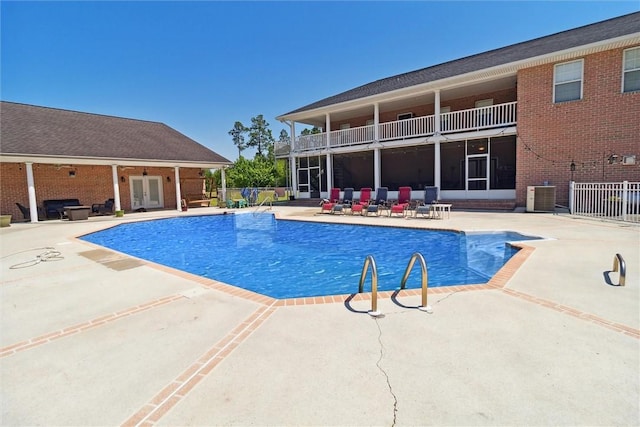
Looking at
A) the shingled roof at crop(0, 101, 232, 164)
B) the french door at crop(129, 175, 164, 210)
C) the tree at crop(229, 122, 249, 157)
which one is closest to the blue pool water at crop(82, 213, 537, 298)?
the shingled roof at crop(0, 101, 232, 164)

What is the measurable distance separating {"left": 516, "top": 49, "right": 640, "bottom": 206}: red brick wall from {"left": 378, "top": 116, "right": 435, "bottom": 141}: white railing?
4.63 m

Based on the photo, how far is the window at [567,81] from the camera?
13.1 m

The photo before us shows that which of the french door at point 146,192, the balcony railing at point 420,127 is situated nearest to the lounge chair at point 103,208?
the french door at point 146,192

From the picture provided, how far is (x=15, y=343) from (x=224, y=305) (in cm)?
218

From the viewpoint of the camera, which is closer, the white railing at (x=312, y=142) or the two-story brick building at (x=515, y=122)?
the two-story brick building at (x=515, y=122)

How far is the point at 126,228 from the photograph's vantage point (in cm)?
1440

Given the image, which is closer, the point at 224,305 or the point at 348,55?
the point at 224,305

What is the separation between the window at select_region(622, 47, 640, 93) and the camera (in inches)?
472

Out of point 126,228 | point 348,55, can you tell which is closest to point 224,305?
point 126,228

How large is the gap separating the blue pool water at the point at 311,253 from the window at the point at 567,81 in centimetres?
869

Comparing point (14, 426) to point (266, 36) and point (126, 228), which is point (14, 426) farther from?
point (266, 36)

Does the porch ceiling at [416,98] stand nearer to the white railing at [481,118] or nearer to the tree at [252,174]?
the white railing at [481,118]

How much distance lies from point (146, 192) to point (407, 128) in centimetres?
1861

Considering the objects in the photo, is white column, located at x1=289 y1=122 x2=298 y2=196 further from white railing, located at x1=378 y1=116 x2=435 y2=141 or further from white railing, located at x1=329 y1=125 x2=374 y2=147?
white railing, located at x1=378 y1=116 x2=435 y2=141
